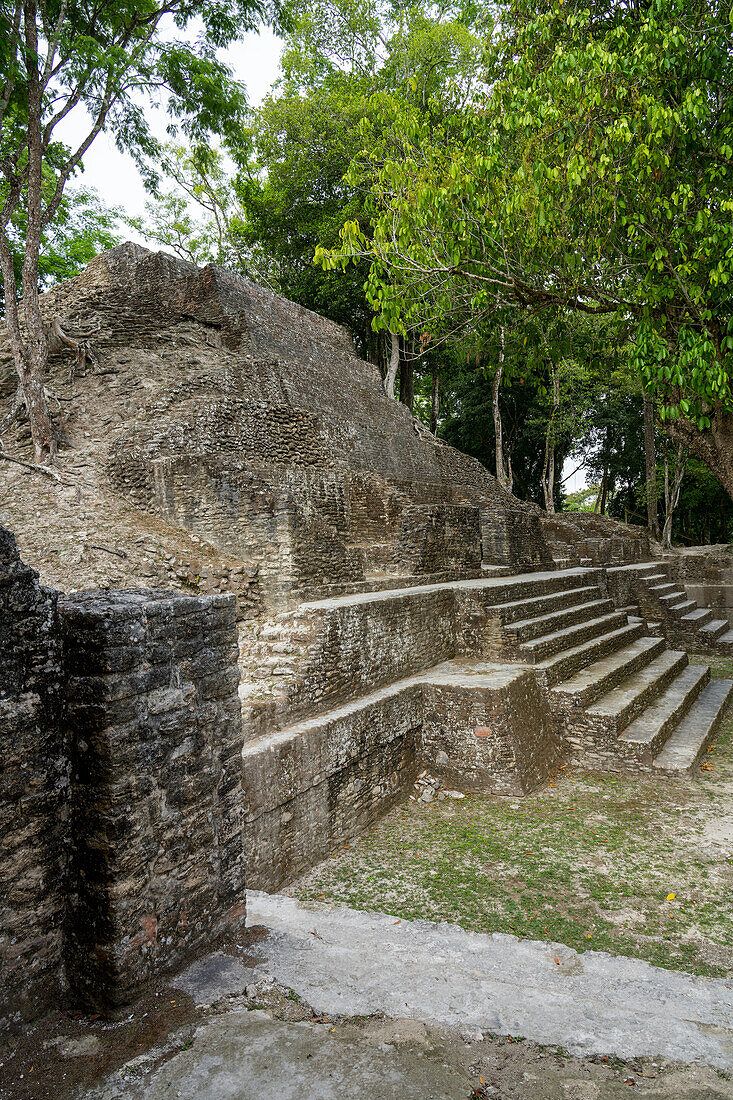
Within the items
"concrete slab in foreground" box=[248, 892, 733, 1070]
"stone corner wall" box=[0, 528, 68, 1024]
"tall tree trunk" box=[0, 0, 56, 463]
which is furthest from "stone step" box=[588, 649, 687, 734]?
"tall tree trunk" box=[0, 0, 56, 463]

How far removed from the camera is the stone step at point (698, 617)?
13.2 meters

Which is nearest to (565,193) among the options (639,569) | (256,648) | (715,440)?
(715,440)

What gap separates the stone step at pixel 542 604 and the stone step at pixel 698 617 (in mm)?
3189

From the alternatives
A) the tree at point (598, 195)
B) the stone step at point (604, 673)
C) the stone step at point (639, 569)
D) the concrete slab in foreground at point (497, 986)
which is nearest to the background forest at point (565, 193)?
the tree at point (598, 195)

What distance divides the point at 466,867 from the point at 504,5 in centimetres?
924

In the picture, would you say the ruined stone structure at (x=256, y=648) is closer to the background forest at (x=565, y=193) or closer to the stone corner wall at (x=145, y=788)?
the stone corner wall at (x=145, y=788)

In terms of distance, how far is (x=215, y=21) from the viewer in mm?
9898

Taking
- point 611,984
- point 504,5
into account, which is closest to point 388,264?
point 504,5

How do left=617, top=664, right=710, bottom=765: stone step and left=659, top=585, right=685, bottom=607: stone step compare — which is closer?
left=617, top=664, right=710, bottom=765: stone step

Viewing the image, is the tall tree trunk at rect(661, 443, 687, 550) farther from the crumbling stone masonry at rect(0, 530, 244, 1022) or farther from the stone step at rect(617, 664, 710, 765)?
the crumbling stone masonry at rect(0, 530, 244, 1022)

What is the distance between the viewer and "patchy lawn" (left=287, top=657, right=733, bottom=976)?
3.86 meters

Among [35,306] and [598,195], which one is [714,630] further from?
[35,306]

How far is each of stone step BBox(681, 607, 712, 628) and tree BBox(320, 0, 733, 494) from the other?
7817mm

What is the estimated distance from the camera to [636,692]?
25.5 feet
